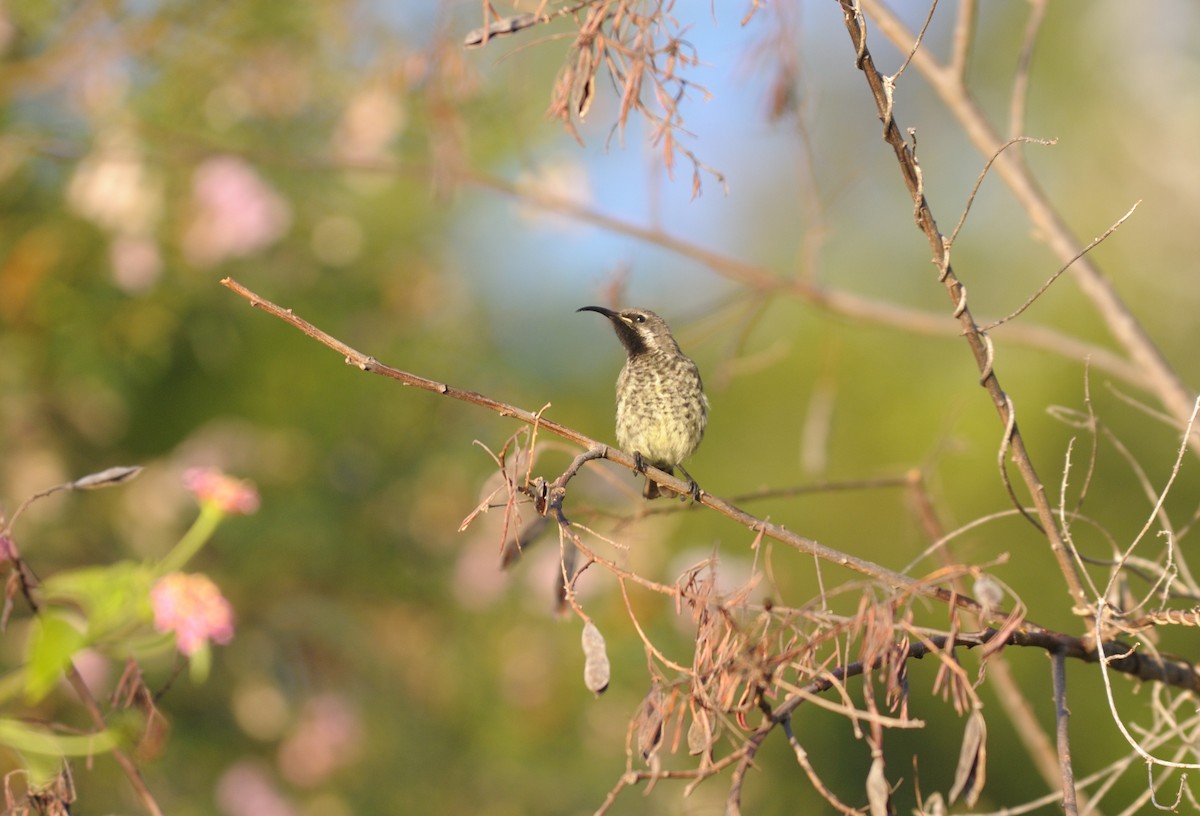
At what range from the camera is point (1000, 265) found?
27.6 feet

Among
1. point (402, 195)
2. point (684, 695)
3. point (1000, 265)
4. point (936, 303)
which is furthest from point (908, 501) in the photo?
point (1000, 265)

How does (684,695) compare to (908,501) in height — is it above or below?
above

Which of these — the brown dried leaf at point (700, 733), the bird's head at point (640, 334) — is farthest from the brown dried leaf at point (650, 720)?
the bird's head at point (640, 334)

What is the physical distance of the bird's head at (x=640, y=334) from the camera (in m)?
3.60

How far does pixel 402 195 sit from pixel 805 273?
A: 9.29 ft

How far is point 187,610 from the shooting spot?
5.80ft

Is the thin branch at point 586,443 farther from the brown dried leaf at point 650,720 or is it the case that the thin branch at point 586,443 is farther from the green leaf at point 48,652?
the green leaf at point 48,652

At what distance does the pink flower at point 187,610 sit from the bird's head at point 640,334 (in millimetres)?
1946

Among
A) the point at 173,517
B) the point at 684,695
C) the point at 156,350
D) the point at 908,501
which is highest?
the point at 684,695

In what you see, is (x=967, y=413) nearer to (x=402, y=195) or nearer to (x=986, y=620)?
(x=402, y=195)

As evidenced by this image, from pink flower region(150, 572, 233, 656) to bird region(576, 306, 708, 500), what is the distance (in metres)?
1.70

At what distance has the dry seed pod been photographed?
1.46 metres

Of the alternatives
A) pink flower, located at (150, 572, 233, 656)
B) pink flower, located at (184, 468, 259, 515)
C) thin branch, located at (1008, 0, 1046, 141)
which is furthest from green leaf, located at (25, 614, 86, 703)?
thin branch, located at (1008, 0, 1046, 141)

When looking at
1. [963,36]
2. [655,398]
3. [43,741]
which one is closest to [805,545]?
[43,741]
